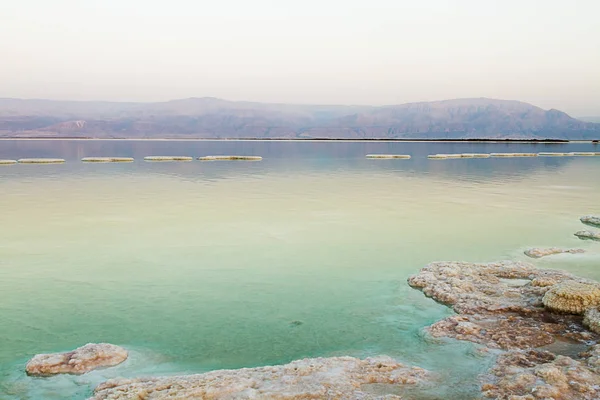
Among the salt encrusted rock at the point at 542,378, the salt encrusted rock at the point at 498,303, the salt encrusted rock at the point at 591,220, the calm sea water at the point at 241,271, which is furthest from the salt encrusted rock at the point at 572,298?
the salt encrusted rock at the point at 591,220

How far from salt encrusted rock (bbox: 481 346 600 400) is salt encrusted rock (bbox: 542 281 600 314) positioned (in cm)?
185

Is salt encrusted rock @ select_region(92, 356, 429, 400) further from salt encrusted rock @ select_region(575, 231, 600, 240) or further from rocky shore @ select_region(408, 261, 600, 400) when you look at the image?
salt encrusted rock @ select_region(575, 231, 600, 240)

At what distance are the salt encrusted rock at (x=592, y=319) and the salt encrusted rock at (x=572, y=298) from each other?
0.71ft

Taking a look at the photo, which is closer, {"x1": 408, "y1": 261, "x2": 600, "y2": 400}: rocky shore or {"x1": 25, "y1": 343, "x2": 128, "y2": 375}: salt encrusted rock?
{"x1": 408, "y1": 261, "x2": 600, "y2": 400}: rocky shore

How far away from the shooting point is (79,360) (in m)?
7.56

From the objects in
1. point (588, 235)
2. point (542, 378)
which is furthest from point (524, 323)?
point (588, 235)

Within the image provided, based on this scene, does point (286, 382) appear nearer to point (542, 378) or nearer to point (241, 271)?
point (542, 378)

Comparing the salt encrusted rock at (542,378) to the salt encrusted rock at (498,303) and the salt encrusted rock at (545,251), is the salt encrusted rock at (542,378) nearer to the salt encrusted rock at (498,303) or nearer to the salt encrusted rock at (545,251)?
the salt encrusted rock at (498,303)

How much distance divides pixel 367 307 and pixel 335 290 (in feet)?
3.81

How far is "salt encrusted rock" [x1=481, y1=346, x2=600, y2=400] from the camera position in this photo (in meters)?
6.46

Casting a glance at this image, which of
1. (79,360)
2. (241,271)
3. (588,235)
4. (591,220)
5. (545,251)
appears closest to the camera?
(79,360)

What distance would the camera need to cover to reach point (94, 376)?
285 inches

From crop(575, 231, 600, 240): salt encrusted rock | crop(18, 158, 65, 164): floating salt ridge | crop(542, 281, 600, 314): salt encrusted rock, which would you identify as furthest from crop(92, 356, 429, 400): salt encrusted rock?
crop(18, 158, 65, 164): floating salt ridge

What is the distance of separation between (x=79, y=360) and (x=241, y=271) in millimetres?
5409
